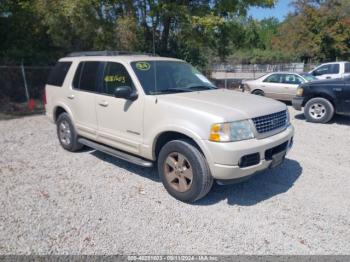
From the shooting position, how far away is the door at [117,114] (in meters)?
4.33

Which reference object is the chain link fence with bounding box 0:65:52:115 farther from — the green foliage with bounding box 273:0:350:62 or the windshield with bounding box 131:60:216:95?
A: the green foliage with bounding box 273:0:350:62

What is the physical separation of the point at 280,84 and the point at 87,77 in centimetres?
873

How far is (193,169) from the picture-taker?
145 inches

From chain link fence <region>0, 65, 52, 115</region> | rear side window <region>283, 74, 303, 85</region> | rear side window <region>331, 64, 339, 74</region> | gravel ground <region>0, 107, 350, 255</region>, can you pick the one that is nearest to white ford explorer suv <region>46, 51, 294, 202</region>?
gravel ground <region>0, 107, 350, 255</region>

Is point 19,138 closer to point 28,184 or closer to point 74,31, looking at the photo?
point 28,184

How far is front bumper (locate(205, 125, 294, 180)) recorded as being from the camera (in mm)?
3441

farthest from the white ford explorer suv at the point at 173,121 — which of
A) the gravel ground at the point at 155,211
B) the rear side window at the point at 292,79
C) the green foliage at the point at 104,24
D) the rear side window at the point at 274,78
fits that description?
the rear side window at the point at 274,78

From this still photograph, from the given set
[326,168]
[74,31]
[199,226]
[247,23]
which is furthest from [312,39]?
[199,226]

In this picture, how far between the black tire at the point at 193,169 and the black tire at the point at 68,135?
2.46 metres

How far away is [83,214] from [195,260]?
1570mm

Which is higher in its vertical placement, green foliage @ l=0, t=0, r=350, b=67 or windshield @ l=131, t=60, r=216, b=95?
green foliage @ l=0, t=0, r=350, b=67

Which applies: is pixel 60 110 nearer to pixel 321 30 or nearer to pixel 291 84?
pixel 291 84

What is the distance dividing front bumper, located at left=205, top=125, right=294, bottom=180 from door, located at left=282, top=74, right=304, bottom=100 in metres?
8.50

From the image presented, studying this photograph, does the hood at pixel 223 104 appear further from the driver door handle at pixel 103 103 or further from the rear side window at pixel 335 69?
the rear side window at pixel 335 69
